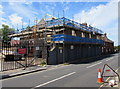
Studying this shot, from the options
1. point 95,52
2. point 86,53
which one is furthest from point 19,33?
point 95,52

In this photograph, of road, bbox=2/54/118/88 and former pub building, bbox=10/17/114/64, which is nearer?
road, bbox=2/54/118/88

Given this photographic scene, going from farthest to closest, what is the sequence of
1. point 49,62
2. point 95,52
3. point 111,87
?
point 95,52 < point 49,62 < point 111,87

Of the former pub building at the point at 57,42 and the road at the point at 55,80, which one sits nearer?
the road at the point at 55,80

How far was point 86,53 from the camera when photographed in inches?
1166

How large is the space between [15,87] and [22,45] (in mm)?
15864

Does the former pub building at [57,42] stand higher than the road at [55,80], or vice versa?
the former pub building at [57,42]

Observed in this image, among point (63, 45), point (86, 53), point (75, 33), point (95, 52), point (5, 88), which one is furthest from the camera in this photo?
point (95, 52)

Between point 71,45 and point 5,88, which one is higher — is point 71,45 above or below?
above

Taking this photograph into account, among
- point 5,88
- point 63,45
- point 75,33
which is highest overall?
point 75,33

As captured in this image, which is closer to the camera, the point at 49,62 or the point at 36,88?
the point at 36,88

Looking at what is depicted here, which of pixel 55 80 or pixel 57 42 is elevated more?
pixel 57 42

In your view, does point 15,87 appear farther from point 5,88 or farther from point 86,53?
point 86,53

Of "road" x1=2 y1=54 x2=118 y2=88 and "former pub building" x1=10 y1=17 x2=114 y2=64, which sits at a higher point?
"former pub building" x1=10 y1=17 x2=114 y2=64

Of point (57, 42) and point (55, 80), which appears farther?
point (57, 42)
